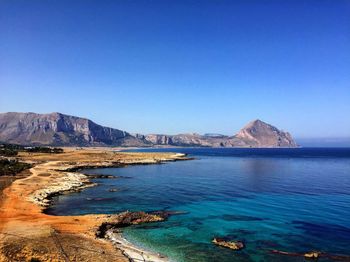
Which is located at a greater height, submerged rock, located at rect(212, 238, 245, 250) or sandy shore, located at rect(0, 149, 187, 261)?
sandy shore, located at rect(0, 149, 187, 261)

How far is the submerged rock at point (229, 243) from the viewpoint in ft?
100

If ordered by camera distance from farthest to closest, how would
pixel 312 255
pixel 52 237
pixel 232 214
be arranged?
1. pixel 232 214
2. pixel 52 237
3. pixel 312 255

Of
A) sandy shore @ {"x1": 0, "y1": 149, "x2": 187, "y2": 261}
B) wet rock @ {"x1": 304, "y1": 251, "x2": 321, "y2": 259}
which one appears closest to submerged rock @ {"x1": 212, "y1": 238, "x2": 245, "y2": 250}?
wet rock @ {"x1": 304, "y1": 251, "x2": 321, "y2": 259}

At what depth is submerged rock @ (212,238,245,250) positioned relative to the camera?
100 feet

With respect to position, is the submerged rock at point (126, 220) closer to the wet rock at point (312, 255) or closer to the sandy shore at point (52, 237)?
the sandy shore at point (52, 237)

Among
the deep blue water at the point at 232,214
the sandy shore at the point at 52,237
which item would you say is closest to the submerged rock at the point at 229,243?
the deep blue water at the point at 232,214

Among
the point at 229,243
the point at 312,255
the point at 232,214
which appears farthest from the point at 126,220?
the point at 312,255

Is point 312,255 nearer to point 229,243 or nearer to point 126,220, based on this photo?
point 229,243

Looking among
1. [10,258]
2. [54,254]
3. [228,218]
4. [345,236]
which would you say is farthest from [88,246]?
[345,236]

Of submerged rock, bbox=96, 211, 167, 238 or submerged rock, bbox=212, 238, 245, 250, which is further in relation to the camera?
submerged rock, bbox=96, 211, 167, 238

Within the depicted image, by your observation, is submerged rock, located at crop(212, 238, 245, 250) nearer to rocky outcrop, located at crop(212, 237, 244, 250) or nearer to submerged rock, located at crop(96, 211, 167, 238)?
rocky outcrop, located at crop(212, 237, 244, 250)

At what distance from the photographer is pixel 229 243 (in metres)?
31.4

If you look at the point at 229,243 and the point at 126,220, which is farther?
the point at 126,220

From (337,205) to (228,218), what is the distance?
20680 mm
